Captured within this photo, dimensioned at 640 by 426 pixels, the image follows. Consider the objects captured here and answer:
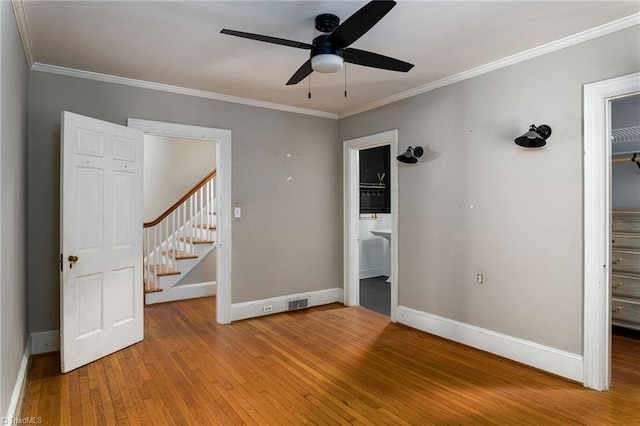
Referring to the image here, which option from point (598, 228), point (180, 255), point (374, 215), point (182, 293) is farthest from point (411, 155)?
point (182, 293)

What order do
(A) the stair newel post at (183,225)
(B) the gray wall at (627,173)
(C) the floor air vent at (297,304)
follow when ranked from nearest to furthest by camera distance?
(B) the gray wall at (627,173)
(C) the floor air vent at (297,304)
(A) the stair newel post at (183,225)

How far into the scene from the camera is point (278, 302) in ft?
15.7

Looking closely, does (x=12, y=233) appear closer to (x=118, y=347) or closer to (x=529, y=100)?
(x=118, y=347)

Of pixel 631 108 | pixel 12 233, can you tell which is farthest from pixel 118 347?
pixel 631 108

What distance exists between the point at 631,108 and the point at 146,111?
5.29 m

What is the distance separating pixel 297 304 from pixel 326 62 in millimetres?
3400

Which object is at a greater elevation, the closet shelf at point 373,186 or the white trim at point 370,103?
the white trim at point 370,103

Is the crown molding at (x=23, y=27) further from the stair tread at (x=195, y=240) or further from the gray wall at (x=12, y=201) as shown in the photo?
the stair tread at (x=195, y=240)

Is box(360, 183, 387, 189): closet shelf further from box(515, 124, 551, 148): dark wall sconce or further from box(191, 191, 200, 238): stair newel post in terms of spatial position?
box(515, 124, 551, 148): dark wall sconce

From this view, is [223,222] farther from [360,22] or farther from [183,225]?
[360,22]

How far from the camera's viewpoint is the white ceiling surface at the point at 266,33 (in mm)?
2408

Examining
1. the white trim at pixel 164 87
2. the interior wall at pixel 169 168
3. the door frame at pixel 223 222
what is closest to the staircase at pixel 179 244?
the interior wall at pixel 169 168

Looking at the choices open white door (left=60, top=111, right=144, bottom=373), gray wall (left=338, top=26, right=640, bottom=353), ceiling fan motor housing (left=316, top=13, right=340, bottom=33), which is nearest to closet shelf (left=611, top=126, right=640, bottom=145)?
gray wall (left=338, top=26, right=640, bottom=353)

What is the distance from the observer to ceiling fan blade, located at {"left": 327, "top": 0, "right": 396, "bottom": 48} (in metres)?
1.79
